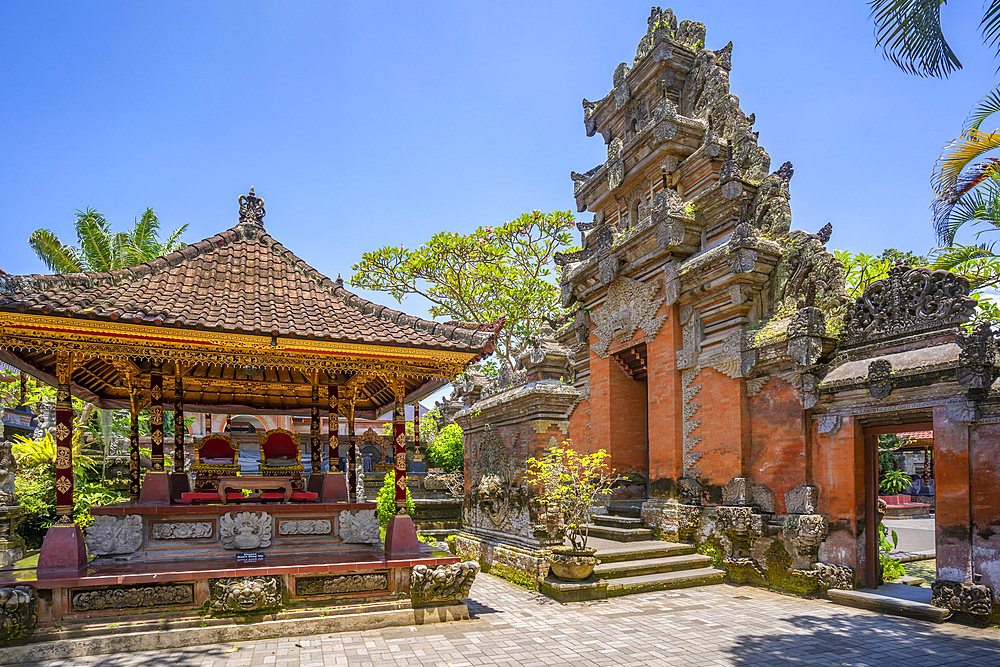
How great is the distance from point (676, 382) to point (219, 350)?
8.04m

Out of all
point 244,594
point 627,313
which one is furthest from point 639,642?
point 627,313

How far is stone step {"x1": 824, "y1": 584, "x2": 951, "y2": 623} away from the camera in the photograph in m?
7.13

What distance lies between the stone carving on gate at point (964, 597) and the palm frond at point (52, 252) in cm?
1983

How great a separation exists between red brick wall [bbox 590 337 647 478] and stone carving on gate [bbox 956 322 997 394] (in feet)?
23.1

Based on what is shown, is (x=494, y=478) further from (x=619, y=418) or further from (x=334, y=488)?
(x=334, y=488)

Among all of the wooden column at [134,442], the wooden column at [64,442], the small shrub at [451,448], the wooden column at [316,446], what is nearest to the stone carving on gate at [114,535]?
the wooden column at [64,442]

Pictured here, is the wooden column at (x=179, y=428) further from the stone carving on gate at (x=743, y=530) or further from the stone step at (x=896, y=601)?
the stone step at (x=896, y=601)

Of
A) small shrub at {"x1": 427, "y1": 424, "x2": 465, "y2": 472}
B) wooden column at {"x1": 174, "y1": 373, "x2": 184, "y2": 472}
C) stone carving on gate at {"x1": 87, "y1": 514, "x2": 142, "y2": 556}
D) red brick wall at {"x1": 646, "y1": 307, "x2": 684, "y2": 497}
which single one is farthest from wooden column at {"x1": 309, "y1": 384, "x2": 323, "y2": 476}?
small shrub at {"x1": 427, "y1": 424, "x2": 465, "y2": 472}

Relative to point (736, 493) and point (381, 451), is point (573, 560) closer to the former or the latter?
point (736, 493)

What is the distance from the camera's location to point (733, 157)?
11250mm

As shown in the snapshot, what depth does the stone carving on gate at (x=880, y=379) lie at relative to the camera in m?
7.81

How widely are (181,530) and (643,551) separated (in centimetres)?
698

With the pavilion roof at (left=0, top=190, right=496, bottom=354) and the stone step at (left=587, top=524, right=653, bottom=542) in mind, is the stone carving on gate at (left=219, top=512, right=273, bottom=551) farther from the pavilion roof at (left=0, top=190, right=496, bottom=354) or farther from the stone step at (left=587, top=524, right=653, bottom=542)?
the stone step at (left=587, top=524, right=653, bottom=542)

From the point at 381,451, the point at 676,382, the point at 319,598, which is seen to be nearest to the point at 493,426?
the point at 676,382
